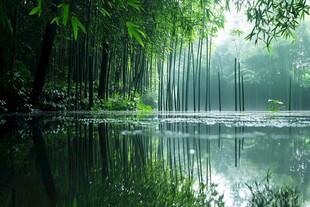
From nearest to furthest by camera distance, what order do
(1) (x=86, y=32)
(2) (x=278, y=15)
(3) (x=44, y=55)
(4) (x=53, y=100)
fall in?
(1) (x=86, y=32), (2) (x=278, y=15), (3) (x=44, y=55), (4) (x=53, y=100)

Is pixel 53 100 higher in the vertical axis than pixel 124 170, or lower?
higher

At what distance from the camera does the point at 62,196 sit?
62 cm

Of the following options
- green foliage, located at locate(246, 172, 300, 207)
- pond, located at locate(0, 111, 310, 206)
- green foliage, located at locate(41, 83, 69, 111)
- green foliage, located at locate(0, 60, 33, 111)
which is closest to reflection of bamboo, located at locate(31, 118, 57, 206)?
pond, located at locate(0, 111, 310, 206)

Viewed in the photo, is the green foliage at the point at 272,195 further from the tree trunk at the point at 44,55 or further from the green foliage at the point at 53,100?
the green foliage at the point at 53,100

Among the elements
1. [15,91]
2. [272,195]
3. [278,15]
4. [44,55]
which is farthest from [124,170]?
[44,55]

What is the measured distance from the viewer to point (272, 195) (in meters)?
0.64

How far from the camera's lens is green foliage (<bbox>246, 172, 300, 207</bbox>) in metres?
0.60

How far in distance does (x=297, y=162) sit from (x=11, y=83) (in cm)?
531

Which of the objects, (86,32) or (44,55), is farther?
(44,55)

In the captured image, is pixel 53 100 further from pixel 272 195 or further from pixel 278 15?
pixel 272 195

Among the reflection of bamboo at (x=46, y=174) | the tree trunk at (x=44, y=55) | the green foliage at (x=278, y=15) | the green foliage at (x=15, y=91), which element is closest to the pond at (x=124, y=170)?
the reflection of bamboo at (x=46, y=174)

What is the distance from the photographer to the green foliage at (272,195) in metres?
0.60

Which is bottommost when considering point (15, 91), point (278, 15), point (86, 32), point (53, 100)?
point (53, 100)

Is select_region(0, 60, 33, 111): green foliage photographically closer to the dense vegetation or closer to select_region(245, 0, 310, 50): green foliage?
the dense vegetation
